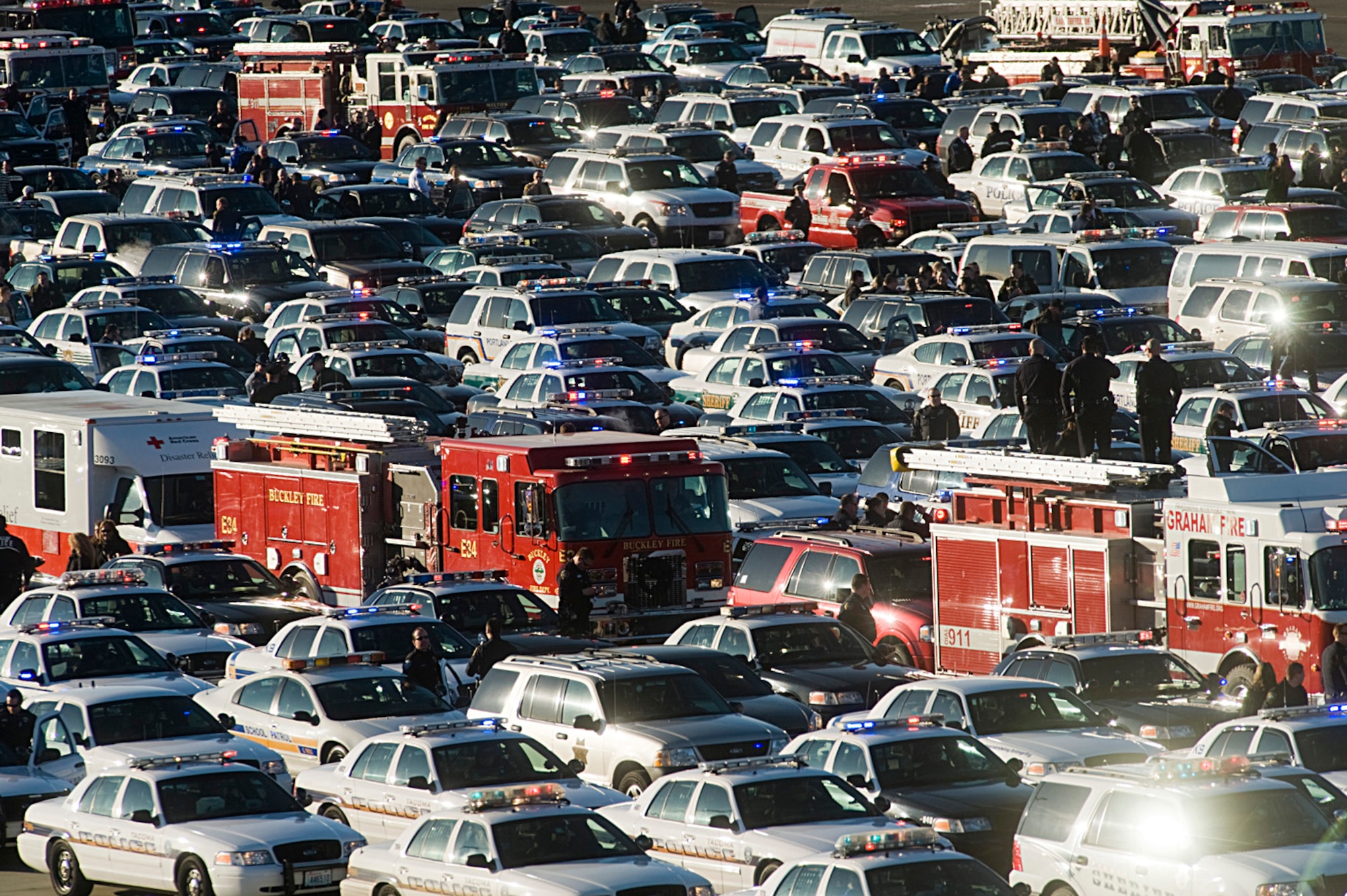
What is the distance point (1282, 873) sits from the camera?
15.5 meters

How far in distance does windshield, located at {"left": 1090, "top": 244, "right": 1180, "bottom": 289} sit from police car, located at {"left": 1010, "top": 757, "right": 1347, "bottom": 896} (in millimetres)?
21840

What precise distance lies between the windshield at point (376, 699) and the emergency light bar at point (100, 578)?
18.2ft

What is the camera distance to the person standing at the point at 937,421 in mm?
30984

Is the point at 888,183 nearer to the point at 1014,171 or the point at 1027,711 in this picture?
the point at 1014,171

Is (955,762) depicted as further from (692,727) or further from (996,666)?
(996,666)

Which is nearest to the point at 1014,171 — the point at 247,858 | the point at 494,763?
the point at 494,763

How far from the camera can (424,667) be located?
22.7 m

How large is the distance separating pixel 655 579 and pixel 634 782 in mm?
5972

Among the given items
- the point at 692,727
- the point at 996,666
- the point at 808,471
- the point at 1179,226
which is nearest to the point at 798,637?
the point at 996,666

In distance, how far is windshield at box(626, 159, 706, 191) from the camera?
46.3m

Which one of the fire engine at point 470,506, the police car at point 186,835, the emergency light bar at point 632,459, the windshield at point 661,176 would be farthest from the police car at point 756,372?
the police car at point 186,835

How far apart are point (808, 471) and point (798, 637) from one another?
7378 mm

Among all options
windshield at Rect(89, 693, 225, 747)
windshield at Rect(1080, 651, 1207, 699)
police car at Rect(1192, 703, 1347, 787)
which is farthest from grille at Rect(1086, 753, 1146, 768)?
windshield at Rect(89, 693, 225, 747)

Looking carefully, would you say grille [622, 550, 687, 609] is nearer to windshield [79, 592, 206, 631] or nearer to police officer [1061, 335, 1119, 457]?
police officer [1061, 335, 1119, 457]
